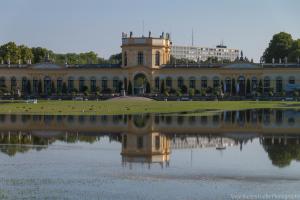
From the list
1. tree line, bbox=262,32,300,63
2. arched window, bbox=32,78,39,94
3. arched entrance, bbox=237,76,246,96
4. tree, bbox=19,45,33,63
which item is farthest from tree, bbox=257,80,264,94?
tree, bbox=19,45,33,63

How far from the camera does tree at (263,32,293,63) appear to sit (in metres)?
99.3

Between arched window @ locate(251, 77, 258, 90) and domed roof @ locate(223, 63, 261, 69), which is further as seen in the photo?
domed roof @ locate(223, 63, 261, 69)

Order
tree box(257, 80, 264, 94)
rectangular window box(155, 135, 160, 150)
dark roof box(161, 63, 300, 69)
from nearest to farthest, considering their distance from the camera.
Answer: rectangular window box(155, 135, 160, 150) → tree box(257, 80, 264, 94) → dark roof box(161, 63, 300, 69)

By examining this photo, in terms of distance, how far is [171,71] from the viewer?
84.7 metres

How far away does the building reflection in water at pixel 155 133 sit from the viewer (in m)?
24.2

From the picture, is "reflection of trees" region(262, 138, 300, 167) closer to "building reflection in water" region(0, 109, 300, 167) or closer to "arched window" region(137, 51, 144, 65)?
"building reflection in water" region(0, 109, 300, 167)

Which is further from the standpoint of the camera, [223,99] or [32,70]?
[32,70]

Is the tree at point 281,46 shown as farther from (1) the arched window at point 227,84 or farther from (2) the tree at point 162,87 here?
(2) the tree at point 162,87

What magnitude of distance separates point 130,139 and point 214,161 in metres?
7.61

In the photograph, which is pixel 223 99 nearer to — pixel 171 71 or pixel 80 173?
pixel 171 71

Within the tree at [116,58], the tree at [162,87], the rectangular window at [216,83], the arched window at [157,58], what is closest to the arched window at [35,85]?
the arched window at [157,58]

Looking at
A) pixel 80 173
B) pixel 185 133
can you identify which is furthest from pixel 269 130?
pixel 80 173

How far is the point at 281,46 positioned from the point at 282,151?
77.8 metres

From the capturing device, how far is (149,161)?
A: 21.7 meters
